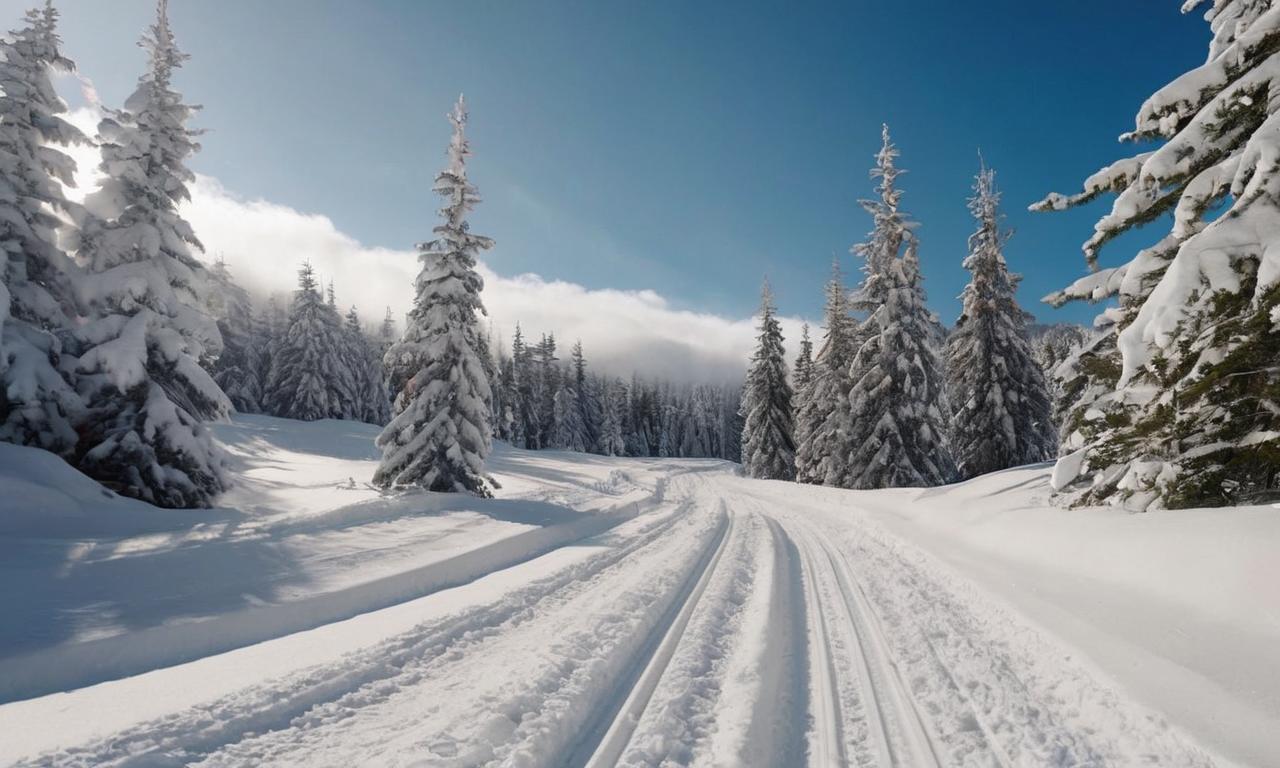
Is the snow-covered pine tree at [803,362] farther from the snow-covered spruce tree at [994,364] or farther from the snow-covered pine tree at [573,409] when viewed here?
the snow-covered pine tree at [573,409]

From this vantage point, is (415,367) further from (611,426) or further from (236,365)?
(611,426)

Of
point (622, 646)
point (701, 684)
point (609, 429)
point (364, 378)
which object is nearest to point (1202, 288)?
point (701, 684)

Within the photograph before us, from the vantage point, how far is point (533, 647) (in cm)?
506

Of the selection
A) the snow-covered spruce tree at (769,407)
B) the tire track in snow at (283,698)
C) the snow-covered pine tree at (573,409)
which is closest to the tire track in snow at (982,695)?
the tire track in snow at (283,698)

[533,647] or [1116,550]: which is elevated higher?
[1116,550]

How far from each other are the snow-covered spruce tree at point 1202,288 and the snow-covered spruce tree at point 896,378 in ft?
52.6

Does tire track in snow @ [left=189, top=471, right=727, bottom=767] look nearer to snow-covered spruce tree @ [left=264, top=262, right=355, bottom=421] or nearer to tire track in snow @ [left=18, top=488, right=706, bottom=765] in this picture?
tire track in snow @ [left=18, top=488, right=706, bottom=765]

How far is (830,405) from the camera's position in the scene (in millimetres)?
30219

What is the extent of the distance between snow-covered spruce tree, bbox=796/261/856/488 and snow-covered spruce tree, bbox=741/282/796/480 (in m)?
3.04

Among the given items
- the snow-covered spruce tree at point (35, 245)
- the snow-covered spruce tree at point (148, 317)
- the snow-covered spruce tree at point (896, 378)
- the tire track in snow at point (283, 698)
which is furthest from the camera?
the snow-covered spruce tree at point (896, 378)

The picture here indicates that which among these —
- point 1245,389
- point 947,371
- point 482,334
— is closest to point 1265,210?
point 1245,389

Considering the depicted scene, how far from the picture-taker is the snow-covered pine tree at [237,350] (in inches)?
1875

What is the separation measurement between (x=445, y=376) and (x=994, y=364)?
2391cm

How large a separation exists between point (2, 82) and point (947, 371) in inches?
1399
